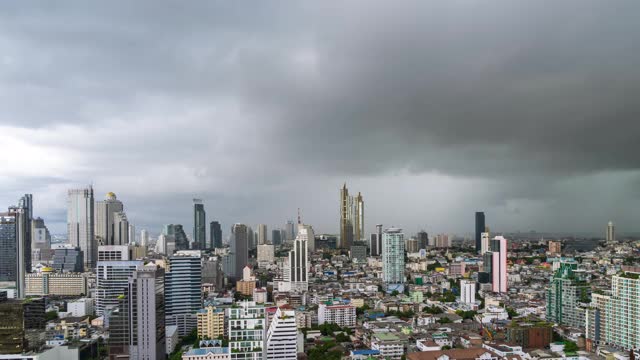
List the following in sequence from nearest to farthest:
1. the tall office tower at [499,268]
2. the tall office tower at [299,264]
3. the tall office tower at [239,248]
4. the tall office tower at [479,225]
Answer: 1. the tall office tower at [499,268]
2. the tall office tower at [299,264]
3. the tall office tower at [239,248]
4. the tall office tower at [479,225]

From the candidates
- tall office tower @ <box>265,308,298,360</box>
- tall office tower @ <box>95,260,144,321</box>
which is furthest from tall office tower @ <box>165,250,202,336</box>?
tall office tower @ <box>265,308,298,360</box>

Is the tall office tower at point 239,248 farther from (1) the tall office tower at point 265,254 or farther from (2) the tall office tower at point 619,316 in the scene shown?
(2) the tall office tower at point 619,316

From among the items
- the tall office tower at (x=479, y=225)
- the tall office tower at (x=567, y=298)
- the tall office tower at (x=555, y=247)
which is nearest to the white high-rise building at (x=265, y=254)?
the tall office tower at (x=479, y=225)

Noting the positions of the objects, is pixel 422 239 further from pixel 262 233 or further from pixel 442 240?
pixel 262 233

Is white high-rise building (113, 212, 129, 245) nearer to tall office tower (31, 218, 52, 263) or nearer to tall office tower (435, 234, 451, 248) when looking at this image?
tall office tower (31, 218, 52, 263)

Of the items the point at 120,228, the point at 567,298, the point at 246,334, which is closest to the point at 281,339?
the point at 246,334

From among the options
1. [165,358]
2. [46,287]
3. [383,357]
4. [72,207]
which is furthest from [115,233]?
[383,357]

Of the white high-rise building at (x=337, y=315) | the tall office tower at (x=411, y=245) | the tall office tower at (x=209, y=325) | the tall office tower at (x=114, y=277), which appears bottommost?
the tall office tower at (x=411, y=245)
